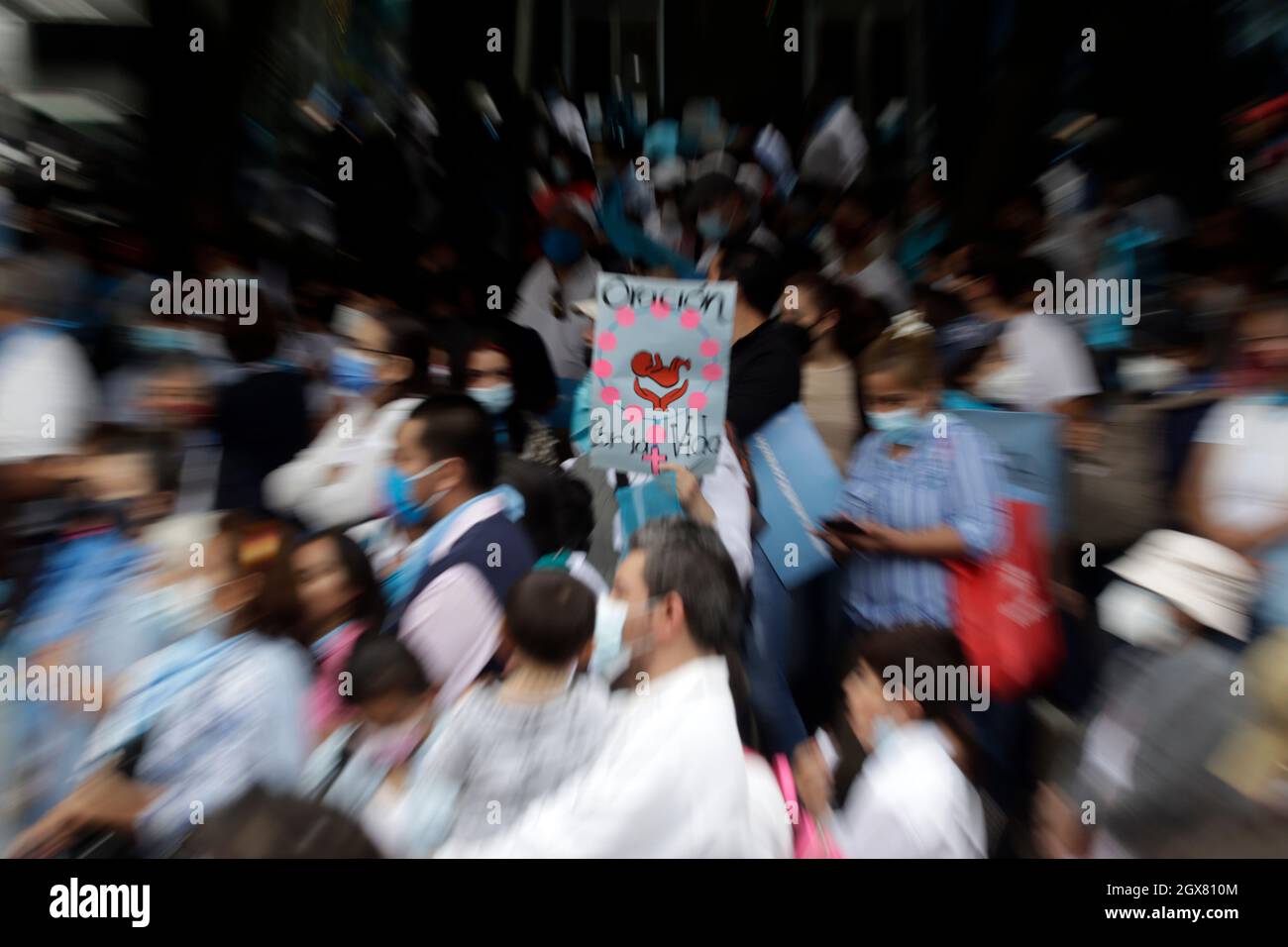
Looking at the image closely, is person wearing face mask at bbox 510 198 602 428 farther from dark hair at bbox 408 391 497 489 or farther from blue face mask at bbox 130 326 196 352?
blue face mask at bbox 130 326 196 352

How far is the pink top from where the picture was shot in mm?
1562

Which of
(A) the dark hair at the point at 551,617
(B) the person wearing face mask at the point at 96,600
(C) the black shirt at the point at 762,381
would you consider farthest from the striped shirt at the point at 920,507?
(B) the person wearing face mask at the point at 96,600

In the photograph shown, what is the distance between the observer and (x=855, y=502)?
1806 mm

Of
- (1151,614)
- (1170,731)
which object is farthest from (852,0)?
(1170,731)

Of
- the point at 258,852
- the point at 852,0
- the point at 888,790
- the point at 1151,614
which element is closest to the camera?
the point at 258,852

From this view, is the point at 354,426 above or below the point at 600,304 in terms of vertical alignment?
below

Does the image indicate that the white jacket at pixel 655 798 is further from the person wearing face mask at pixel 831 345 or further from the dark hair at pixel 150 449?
the dark hair at pixel 150 449

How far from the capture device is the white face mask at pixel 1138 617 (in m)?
1.53

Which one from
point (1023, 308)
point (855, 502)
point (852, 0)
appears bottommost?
point (855, 502)

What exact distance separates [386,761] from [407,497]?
1.95 ft

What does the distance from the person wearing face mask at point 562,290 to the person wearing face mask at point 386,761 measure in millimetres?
680

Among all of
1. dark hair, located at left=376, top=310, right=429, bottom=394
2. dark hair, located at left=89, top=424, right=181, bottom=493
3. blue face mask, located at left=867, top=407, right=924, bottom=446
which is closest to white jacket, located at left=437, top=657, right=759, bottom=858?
blue face mask, located at left=867, top=407, right=924, bottom=446

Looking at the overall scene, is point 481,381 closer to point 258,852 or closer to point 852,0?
point 258,852

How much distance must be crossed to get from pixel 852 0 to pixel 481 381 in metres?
1.23
